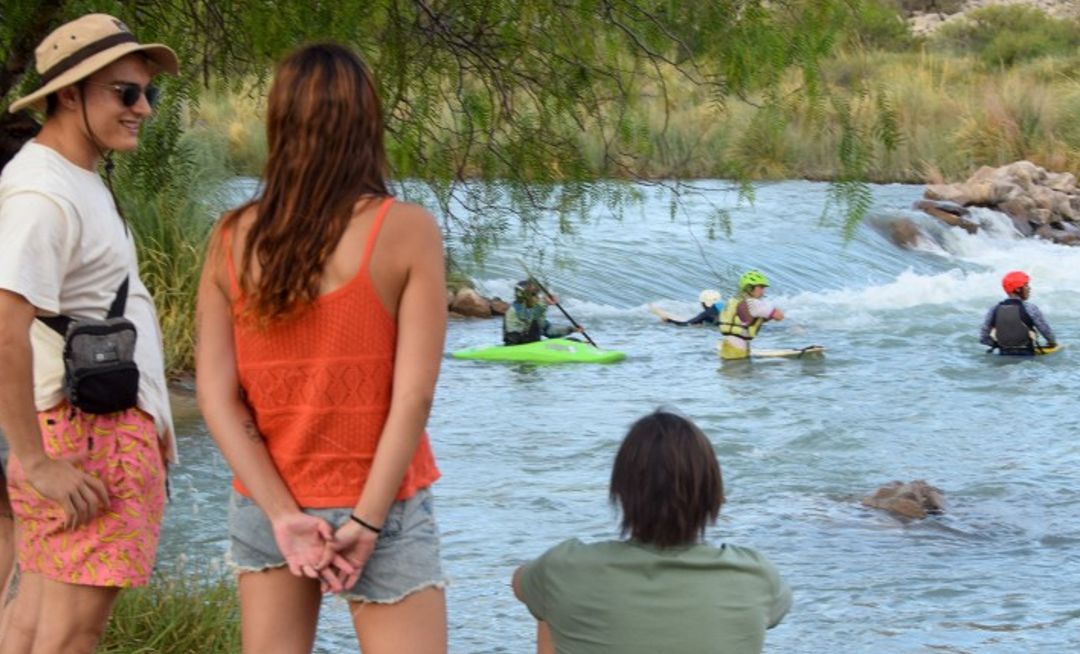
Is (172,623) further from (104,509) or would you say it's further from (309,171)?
(309,171)

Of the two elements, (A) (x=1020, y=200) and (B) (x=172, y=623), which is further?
(A) (x=1020, y=200)

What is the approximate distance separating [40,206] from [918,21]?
59.2 m

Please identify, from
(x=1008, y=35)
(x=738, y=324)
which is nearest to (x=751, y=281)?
(x=738, y=324)

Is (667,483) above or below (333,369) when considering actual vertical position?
below

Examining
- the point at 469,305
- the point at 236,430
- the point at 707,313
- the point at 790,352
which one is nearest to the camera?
the point at 236,430

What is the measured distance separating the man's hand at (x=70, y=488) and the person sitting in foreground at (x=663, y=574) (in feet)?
2.89

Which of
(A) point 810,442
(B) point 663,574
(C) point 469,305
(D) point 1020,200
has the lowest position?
(A) point 810,442

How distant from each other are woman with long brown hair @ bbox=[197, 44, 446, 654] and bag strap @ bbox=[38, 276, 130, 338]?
0.53 metres

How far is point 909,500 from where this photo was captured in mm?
10367

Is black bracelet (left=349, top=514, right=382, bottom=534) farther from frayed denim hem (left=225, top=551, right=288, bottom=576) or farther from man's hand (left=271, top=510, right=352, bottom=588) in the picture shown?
frayed denim hem (left=225, top=551, right=288, bottom=576)

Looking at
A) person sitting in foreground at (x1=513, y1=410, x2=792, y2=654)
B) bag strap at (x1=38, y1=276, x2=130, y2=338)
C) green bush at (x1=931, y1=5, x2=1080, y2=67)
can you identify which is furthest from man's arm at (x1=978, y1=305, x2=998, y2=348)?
green bush at (x1=931, y1=5, x2=1080, y2=67)

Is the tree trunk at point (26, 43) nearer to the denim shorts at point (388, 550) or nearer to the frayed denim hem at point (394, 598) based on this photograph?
the denim shorts at point (388, 550)

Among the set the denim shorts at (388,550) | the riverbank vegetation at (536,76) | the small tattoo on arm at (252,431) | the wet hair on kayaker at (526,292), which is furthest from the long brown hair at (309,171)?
the wet hair on kayaker at (526,292)

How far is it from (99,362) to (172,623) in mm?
2031
